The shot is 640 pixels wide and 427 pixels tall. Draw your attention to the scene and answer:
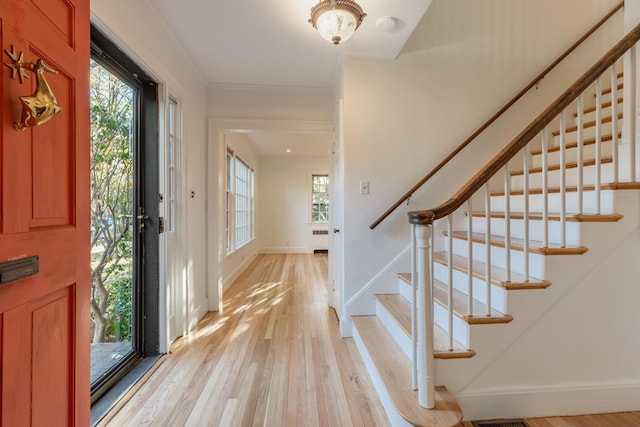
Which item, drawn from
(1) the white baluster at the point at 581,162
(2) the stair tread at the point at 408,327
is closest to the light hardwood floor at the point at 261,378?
(2) the stair tread at the point at 408,327

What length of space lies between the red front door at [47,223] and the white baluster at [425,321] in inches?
56.7

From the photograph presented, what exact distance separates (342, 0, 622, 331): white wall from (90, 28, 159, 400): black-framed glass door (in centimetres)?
153

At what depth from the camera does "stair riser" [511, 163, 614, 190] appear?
1.77 meters

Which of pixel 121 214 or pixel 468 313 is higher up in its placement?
pixel 121 214

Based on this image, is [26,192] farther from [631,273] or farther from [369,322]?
[631,273]

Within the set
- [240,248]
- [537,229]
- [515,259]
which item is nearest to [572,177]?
[537,229]

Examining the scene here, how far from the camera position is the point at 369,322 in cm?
233

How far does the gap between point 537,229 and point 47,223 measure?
251cm

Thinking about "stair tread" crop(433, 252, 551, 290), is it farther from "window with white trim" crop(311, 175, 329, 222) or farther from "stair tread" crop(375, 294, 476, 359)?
"window with white trim" crop(311, 175, 329, 222)

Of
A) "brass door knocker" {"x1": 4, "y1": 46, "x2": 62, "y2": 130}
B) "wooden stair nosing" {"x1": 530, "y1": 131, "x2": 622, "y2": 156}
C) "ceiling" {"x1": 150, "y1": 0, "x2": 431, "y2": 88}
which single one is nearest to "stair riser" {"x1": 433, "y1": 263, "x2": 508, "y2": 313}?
"wooden stair nosing" {"x1": 530, "y1": 131, "x2": 622, "y2": 156}

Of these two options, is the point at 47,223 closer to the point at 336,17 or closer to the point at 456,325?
the point at 336,17

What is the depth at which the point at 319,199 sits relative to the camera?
7340 mm

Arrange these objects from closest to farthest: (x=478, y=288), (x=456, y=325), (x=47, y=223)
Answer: (x=47, y=223) < (x=456, y=325) < (x=478, y=288)

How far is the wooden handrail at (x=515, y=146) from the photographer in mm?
1370
